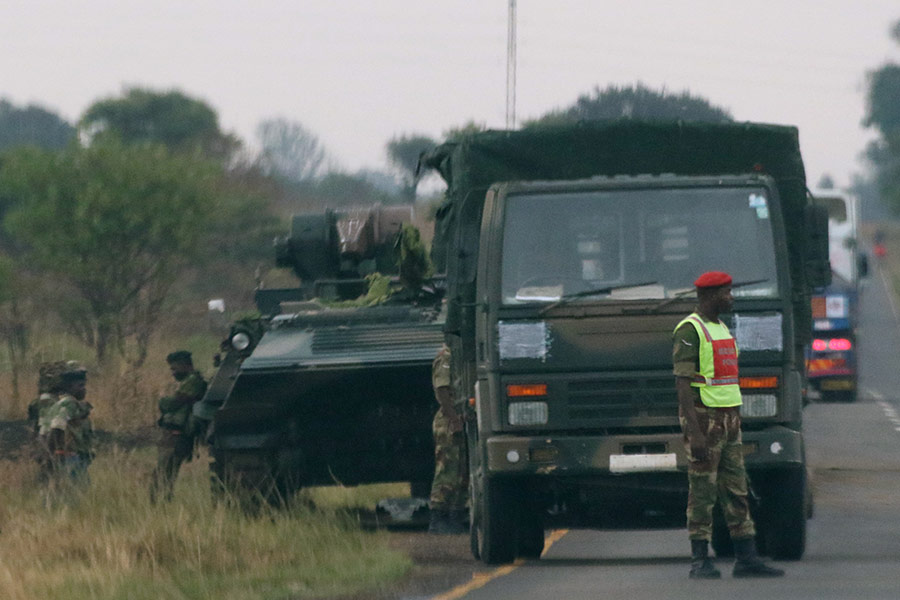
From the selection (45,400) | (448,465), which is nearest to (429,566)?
(448,465)

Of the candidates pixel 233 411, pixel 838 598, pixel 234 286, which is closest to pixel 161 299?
pixel 234 286

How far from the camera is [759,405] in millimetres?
11312

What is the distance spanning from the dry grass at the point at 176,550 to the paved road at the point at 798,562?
1.10m

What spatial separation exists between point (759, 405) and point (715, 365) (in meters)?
0.80

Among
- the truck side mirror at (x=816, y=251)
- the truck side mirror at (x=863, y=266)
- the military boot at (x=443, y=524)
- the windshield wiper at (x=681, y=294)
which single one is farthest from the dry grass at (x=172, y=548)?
the truck side mirror at (x=863, y=266)

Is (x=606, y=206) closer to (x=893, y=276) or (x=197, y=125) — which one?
(x=197, y=125)

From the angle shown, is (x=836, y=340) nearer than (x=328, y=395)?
No

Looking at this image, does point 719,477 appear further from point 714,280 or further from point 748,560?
point 714,280

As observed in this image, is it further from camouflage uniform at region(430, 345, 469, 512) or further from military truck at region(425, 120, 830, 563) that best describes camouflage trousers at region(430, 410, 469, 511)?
military truck at region(425, 120, 830, 563)

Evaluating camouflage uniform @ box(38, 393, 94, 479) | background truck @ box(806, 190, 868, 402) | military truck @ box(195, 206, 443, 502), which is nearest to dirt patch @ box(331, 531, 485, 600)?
military truck @ box(195, 206, 443, 502)

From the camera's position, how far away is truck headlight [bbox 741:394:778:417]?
1130 cm

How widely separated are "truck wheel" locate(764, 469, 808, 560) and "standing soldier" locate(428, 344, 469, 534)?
2580 millimetres

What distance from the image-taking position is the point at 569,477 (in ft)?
37.5

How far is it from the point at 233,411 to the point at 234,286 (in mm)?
32325
